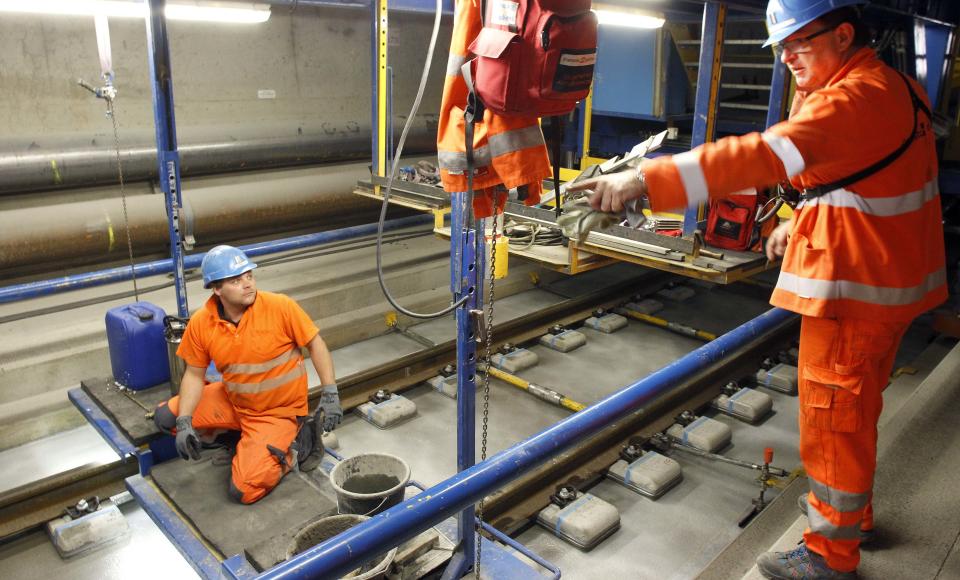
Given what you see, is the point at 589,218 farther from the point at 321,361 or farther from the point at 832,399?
the point at 321,361

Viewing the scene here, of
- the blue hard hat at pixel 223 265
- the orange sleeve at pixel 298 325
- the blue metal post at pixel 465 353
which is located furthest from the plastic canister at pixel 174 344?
the blue metal post at pixel 465 353

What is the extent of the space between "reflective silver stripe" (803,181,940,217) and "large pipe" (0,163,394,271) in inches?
236

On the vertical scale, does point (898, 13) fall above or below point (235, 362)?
above

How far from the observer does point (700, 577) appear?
10.0 ft

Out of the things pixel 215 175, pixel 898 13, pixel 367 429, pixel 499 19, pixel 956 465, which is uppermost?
pixel 898 13

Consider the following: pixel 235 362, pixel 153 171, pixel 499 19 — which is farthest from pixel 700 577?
pixel 153 171

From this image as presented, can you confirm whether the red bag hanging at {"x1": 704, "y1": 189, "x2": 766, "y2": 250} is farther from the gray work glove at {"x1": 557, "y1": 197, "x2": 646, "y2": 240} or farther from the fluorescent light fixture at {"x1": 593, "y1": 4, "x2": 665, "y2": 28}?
the gray work glove at {"x1": 557, "y1": 197, "x2": 646, "y2": 240}

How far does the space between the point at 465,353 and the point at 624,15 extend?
16.0 feet

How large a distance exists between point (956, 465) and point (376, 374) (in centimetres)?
400

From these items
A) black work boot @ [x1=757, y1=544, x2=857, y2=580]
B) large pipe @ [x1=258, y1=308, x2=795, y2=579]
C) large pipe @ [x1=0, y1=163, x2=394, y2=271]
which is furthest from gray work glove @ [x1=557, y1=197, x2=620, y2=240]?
large pipe @ [x1=0, y1=163, x2=394, y2=271]

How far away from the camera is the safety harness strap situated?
2.40m

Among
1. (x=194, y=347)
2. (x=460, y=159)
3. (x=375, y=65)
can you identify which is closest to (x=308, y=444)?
(x=194, y=347)

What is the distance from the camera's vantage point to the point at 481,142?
2.54 metres

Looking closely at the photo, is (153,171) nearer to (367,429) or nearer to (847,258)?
(367,429)
